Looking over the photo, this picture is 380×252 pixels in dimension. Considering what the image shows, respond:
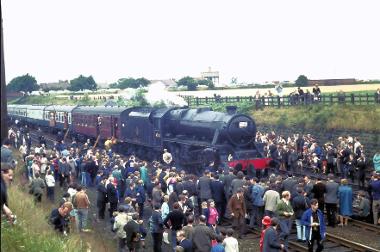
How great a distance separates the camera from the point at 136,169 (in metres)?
19.1

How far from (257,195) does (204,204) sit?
8.41 feet

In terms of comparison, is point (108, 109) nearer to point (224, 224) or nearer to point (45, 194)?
point (45, 194)

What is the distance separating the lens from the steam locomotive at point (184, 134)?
2247 cm

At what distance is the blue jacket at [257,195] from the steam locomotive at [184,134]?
21.6 feet

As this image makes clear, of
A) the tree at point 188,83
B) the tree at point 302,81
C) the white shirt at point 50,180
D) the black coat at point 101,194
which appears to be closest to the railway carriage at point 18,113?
the tree at point 188,83

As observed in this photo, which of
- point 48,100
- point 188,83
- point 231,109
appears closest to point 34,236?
point 231,109

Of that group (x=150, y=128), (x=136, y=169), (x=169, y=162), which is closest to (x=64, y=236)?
(x=136, y=169)

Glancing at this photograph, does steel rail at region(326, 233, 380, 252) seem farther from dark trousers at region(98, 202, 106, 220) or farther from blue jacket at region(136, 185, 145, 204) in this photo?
dark trousers at region(98, 202, 106, 220)

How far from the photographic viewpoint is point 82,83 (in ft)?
355

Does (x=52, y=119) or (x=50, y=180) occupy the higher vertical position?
(x=52, y=119)

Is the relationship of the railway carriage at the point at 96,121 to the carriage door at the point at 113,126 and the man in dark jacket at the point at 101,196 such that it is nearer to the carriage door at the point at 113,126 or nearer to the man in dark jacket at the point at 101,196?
the carriage door at the point at 113,126

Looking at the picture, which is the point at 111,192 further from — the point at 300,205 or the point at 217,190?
the point at 300,205

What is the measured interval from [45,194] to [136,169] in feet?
12.3

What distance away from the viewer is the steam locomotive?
22.5 metres
